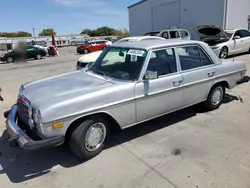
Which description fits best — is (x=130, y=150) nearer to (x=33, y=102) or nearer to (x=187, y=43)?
(x=33, y=102)

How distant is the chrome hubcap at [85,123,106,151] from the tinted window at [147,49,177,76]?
47.8 inches

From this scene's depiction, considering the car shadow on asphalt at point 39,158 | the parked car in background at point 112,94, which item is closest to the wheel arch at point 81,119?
the parked car in background at point 112,94

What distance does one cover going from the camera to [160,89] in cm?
378

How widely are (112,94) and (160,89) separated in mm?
905

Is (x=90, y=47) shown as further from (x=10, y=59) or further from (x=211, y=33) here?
(x=211, y=33)

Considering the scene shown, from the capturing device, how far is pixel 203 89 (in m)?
4.50

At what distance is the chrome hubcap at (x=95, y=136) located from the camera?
3287mm

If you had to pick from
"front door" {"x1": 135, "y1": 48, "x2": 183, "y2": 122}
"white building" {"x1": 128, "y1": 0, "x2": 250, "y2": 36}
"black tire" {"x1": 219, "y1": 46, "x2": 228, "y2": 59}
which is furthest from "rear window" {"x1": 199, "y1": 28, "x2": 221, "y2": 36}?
"front door" {"x1": 135, "y1": 48, "x2": 183, "y2": 122}

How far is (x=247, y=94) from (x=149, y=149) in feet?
12.8

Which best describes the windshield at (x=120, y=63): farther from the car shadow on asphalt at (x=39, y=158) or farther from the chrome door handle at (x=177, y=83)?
the car shadow on asphalt at (x=39, y=158)

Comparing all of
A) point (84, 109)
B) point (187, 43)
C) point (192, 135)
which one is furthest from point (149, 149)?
point (187, 43)

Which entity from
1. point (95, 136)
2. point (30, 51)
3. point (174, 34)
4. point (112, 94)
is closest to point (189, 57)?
point (112, 94)

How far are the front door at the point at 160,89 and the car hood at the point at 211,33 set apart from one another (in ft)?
29.8

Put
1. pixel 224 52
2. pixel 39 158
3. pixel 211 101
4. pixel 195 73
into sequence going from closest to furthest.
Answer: pixel 39 158, pixel 195 73, pixel 211 101, pixel 224 52
